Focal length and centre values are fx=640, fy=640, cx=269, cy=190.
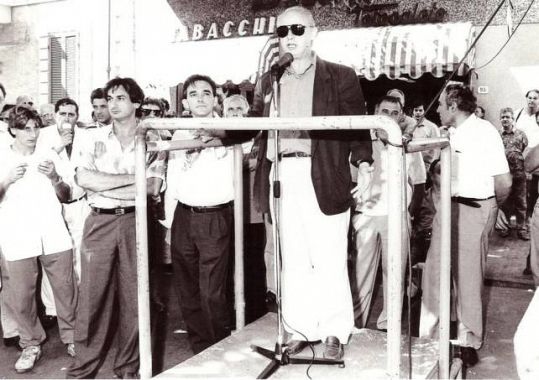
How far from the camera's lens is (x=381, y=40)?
41.4 feet

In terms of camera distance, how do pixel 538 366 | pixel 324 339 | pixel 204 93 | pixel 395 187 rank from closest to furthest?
pixel 538 366 → pixel 395 187 → pixel 324 339 → pixel 204 93

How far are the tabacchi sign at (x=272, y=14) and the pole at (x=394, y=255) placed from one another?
1085 cm

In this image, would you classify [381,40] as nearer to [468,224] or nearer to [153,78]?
[153,78]

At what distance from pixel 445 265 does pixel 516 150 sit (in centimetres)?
783

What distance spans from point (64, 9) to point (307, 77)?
13695 millimetres

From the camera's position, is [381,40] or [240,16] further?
[240,16]

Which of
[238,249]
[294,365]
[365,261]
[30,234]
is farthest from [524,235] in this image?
[30,234]

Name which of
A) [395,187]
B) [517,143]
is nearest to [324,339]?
[395,187]

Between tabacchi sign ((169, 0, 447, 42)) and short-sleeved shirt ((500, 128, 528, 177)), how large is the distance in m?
3.02

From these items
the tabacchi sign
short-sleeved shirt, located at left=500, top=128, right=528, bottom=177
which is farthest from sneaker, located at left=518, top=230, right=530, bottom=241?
the tabacchi sign

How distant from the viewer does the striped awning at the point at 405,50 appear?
1195 centimetres

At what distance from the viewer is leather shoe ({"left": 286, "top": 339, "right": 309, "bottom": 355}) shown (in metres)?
3.81

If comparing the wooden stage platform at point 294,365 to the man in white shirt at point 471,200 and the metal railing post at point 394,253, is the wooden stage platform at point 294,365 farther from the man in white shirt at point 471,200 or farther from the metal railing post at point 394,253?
the man in white shirt at point 471,200

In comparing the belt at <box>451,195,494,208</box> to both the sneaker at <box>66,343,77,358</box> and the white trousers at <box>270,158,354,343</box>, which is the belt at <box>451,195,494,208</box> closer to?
the white trousers at <box>270,158,354,343</box>
